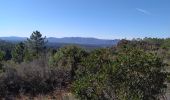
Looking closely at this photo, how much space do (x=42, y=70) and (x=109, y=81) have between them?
16994mm

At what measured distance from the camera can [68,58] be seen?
25.1 m

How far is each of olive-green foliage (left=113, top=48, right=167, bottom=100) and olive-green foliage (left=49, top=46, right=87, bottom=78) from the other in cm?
1732

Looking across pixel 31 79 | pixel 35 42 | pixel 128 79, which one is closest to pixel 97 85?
pixel 128 79

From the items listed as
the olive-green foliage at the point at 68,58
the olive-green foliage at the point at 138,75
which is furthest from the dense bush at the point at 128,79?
the olive-green foliage at the point at 68,58

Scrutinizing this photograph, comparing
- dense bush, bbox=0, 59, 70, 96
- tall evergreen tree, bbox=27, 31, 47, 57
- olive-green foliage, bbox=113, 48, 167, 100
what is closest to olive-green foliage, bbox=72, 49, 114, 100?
olive-green foliage, bbox=113, 48, 167, 100

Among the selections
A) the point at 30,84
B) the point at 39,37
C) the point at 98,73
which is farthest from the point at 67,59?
the point at 39,37

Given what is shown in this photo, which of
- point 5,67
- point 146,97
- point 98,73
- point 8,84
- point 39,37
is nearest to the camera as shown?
point 146,97

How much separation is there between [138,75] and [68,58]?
1788 centimetres

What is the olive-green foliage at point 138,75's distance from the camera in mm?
7305

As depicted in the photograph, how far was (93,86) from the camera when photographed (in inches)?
301

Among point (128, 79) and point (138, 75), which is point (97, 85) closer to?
point (128, 79)

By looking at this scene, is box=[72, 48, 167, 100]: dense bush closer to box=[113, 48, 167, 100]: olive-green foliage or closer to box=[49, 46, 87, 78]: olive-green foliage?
box=[113, 48, 167, 100]: olive-green foliage

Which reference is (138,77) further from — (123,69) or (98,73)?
(98,73)

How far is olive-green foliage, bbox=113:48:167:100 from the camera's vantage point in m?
7.30
